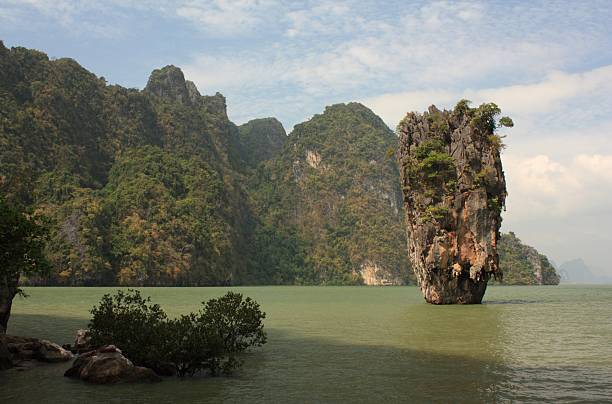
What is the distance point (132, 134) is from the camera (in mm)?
129250

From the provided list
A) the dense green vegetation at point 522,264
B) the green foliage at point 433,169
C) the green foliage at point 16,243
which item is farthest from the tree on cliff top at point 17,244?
the dense green vegetation at point 522,264

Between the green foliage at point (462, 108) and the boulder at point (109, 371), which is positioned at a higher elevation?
the green foliage at point (462, 108)

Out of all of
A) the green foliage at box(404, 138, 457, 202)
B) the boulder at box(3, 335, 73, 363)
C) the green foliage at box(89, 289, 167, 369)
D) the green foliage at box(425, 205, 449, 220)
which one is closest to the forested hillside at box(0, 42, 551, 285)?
the green foliage at box(404, 138, 457, 202)

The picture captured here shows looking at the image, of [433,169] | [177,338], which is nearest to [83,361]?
[177,338]

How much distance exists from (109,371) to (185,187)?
10648 centimetres

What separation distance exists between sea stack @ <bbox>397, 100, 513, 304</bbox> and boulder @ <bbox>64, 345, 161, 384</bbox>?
27931 millimetres

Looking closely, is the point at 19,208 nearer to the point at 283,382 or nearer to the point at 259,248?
the point at 283,382

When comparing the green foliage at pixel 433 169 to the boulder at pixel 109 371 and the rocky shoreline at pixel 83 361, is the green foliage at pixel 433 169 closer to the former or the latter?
the rocky shoreline at pixel 83 361

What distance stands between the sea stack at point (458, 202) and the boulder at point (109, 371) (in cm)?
2793

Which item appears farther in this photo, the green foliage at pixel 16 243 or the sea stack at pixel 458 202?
the sea stack at pixel 458 202

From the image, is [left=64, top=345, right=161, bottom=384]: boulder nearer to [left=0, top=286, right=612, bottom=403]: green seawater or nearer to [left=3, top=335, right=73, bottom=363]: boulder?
[left=0, top=286, right=612, bottom=403]: green seawater

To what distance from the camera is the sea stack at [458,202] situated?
36.8m

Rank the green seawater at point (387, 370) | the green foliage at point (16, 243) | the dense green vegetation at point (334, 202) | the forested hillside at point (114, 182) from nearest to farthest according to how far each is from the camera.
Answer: the green seawater at point (387, 370)
the green foliage at point (16, 243)
the forested hillside at point (114, 182)
the dense green vegetation at point (334, 202)

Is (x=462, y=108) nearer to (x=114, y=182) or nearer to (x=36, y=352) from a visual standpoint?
(x=36, y=352)
